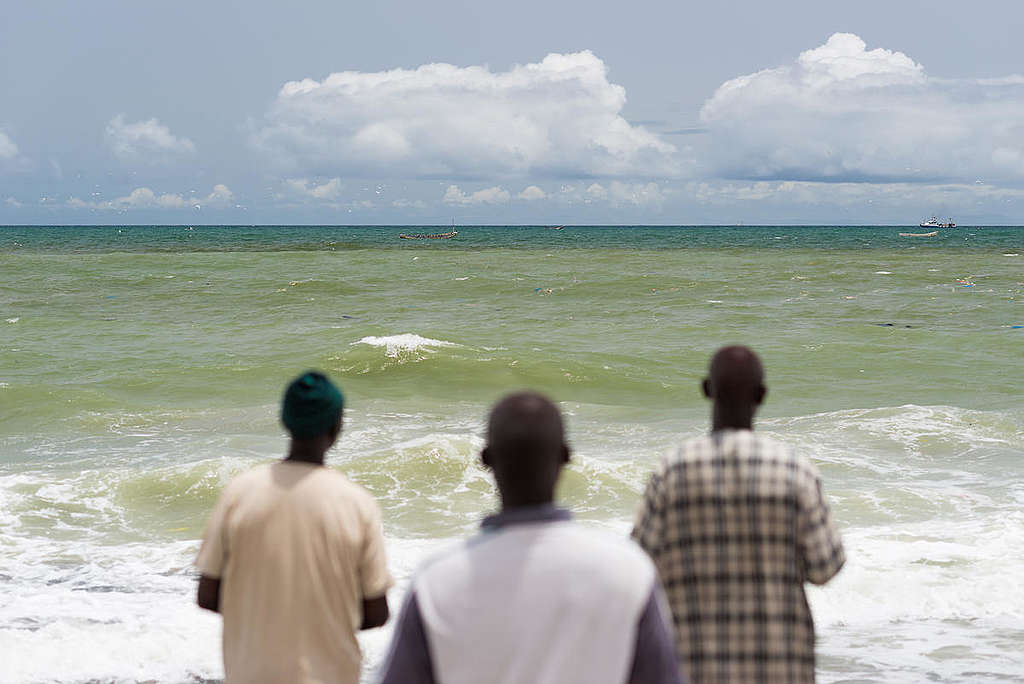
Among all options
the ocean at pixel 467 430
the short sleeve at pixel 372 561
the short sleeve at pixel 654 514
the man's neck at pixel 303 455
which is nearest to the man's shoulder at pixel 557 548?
the short sleeve at pixel 654 514

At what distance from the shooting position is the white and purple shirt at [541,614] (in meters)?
1.87

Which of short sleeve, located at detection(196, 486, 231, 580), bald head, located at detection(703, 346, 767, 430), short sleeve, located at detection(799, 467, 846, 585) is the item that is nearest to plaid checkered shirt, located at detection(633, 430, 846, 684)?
short sleeve, located at detection(799, 467, 846, 585)

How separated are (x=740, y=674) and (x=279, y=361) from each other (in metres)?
17.0

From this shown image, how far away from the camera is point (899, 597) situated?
7.16 m

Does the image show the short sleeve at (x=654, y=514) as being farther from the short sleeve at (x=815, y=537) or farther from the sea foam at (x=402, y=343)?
the sea foam at (x=402, y=343)

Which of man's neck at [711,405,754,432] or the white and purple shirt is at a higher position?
man's neck at [711,405,754,432]

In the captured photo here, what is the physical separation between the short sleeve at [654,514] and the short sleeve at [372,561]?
2.25 ft

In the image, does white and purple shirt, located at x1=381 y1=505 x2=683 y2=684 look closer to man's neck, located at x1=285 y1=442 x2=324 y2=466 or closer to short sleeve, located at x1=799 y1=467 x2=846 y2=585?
short sleeve, located at x1=799 y1=467 x2=846 y2=585

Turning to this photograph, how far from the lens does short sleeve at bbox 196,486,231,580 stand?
2963 mm

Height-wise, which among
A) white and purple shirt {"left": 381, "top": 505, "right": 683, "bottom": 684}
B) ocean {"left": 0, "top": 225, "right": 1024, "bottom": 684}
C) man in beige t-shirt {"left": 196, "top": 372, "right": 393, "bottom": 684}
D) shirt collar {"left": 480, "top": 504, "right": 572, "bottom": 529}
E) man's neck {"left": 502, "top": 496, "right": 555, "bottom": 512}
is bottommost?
ocean {"left": 0, "top": 225, "right": 1024, "bottom": 684}

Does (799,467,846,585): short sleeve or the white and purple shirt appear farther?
(799,467,846,585): short sleeve

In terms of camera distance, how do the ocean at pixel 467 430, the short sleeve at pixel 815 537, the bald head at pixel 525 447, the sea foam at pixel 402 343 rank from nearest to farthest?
1. the bald head at pixel 525 447
2. the short sleeve at pixel 815 537
3. the ocean at pixel 467 430
4. the sea foam at pixel 402 343

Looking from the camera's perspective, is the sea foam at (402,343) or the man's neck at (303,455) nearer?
the man's neck at (303,455)

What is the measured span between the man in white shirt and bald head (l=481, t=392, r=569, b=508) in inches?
2.0
